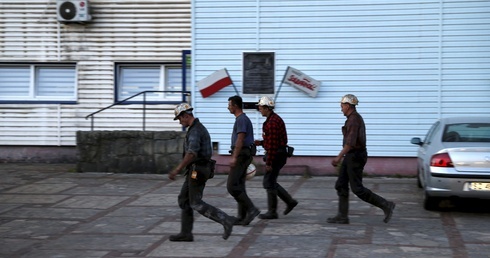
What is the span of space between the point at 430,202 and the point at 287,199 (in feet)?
7.11

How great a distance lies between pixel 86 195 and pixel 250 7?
17.2ft

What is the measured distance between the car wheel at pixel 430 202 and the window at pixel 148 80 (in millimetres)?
7842

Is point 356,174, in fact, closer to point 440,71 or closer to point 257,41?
point 440,71

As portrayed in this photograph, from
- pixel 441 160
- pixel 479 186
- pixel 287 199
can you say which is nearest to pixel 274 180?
pixel 287 199

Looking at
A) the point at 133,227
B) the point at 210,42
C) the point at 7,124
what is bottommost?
the point at 133,227

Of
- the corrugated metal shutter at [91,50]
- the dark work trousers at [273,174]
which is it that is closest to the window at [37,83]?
the corrugated metal shutter at [91,50]

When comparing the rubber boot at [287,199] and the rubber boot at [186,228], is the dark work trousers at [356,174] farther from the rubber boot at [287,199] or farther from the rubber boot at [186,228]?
the rubber boot at [186,228]

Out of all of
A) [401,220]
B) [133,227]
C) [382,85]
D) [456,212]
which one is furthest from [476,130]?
[133,227]

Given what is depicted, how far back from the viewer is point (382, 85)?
14.4 metres

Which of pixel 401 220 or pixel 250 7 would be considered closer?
pixel 401 220

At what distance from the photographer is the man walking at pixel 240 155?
29.7 feet

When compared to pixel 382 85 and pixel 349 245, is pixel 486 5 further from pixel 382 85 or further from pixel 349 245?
pixel 349 245

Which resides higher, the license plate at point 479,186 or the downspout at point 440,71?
the downspout at point 440,71

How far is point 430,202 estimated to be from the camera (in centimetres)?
1045
